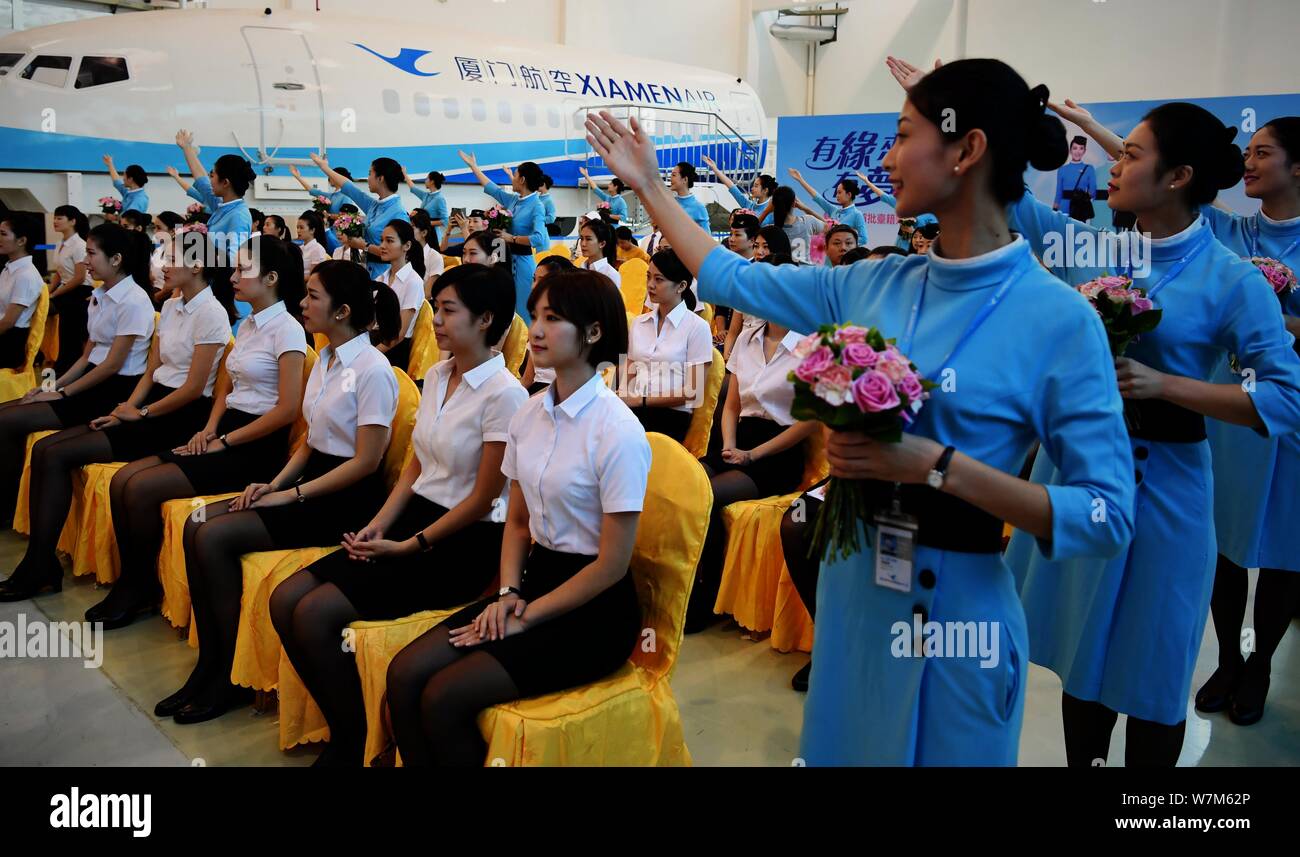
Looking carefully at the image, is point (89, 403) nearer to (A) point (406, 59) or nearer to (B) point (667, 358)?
(B) point (667, 358)

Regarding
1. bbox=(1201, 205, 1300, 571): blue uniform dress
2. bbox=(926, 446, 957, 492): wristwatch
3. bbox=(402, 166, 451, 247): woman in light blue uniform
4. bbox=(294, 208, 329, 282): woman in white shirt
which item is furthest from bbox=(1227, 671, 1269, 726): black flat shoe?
bbox=(402, 166, 451, 247): woman in light blue uniform

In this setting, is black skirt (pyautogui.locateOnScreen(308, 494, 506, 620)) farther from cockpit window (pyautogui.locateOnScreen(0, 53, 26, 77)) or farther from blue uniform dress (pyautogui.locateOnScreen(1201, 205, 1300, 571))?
cockpit window (pyautogui.locateOnScreen(0, 53, 26, 77))

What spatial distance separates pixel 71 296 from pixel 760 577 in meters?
4.62

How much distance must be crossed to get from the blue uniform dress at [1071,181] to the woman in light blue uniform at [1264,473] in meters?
7.62

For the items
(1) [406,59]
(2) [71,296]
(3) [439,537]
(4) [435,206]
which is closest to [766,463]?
(3) [439,537]

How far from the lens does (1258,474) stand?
9.62 feet

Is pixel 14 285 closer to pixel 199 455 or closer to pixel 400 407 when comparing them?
pixel 199 455

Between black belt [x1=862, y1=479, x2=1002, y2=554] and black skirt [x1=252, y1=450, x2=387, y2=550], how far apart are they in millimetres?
2226

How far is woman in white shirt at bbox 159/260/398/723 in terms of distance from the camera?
298 cm

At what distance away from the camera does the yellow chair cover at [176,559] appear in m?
3.34

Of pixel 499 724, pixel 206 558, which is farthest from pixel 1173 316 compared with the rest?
pixel 206 558

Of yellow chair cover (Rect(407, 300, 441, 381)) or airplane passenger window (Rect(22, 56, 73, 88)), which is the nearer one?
yellow chair cover (Rect(407, 300, 441, 381))

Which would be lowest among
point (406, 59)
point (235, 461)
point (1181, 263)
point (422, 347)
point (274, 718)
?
point (274, 718)

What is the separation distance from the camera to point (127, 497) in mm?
3445
